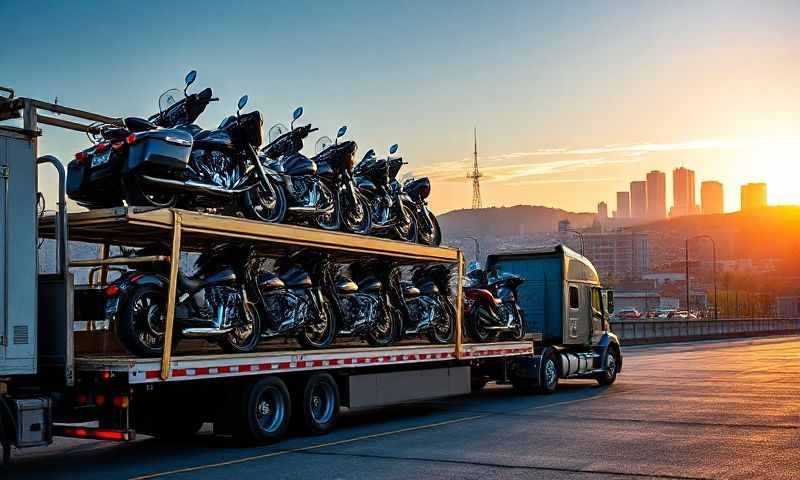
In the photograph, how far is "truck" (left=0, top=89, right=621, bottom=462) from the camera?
33.0 ft

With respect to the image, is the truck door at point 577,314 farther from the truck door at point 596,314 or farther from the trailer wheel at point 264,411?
the trailer wheel at point 264,411

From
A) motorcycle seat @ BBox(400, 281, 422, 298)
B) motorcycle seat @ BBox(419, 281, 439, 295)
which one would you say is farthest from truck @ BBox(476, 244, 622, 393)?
motorcycle seat @ BBox(400, 281, 422, 298)

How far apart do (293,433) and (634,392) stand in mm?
9110

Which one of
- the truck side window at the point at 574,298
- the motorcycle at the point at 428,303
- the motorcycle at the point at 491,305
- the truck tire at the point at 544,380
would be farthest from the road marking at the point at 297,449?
the truck side window at the point at 574,298

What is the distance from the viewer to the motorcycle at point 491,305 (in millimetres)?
19125

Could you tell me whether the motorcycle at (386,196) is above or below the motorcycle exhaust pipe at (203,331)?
above

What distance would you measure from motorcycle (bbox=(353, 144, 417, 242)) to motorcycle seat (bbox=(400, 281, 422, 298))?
0.77 meters

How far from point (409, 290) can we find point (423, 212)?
1.63m

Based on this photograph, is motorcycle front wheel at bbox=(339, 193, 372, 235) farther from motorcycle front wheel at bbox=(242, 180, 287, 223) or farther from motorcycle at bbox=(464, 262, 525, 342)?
motorcycle at bbox=(464, 262, 525, 342)

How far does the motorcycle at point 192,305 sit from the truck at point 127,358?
0.24 m

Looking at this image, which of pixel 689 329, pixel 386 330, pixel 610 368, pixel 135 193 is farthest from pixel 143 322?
pixel 689 329

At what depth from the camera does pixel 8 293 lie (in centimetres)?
995

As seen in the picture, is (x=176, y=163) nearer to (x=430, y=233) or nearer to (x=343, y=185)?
(x=343, y=185)

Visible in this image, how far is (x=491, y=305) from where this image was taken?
19391mm
